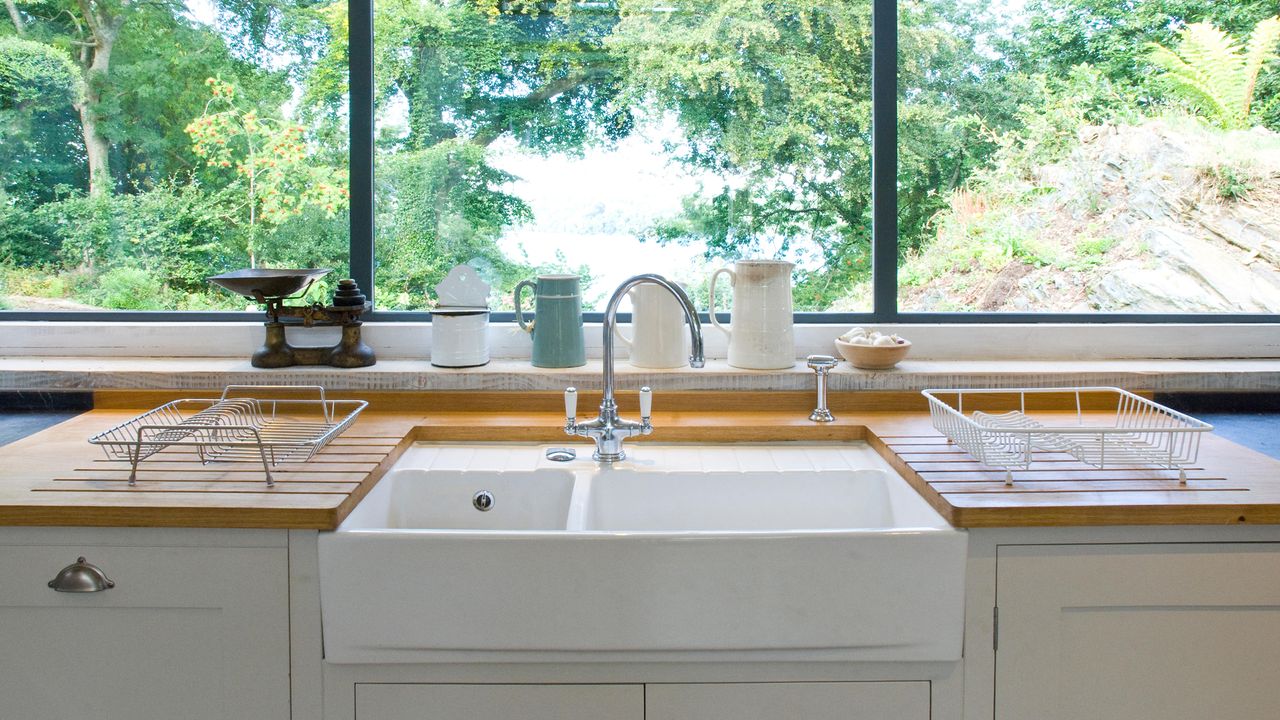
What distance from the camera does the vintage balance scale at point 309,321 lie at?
2.07 metres

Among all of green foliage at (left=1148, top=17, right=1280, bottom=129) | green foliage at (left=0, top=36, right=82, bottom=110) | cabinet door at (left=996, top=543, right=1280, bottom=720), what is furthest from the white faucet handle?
green foliage at (left=1148, top=17, right=1280, bottom=129)

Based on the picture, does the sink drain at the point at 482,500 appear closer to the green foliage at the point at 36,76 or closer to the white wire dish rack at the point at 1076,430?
the white wire dish rack at the point at 1076,430

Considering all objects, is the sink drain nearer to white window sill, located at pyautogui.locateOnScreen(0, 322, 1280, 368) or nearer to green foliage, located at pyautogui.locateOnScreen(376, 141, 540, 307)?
white window sill, located at pyautogui.locateOnScreen(0, 322, 1280, 368)

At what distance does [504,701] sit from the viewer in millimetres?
1369

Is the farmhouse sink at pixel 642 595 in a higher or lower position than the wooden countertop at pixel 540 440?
lower

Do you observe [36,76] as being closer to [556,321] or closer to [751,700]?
[556,321]

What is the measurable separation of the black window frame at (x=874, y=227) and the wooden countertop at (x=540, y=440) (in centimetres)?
33

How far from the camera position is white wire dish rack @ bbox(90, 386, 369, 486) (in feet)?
4.98

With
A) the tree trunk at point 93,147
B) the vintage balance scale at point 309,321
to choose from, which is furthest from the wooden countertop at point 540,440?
the tree trunk at point 93,147

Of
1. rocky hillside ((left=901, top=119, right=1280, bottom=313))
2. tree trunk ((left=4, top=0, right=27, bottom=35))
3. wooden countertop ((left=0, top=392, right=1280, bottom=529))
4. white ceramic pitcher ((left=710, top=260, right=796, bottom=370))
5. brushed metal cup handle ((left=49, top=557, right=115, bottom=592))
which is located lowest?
brushed metal cup handle ((left=49, top=557, right=115, bottom=592))

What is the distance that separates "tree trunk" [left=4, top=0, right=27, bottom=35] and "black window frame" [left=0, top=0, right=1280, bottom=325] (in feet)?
3.99

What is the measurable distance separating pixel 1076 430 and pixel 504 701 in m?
0.93

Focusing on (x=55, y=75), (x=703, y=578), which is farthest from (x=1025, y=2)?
(x=55, y=75)

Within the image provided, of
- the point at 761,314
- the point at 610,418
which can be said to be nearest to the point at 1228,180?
the point at 761,314
